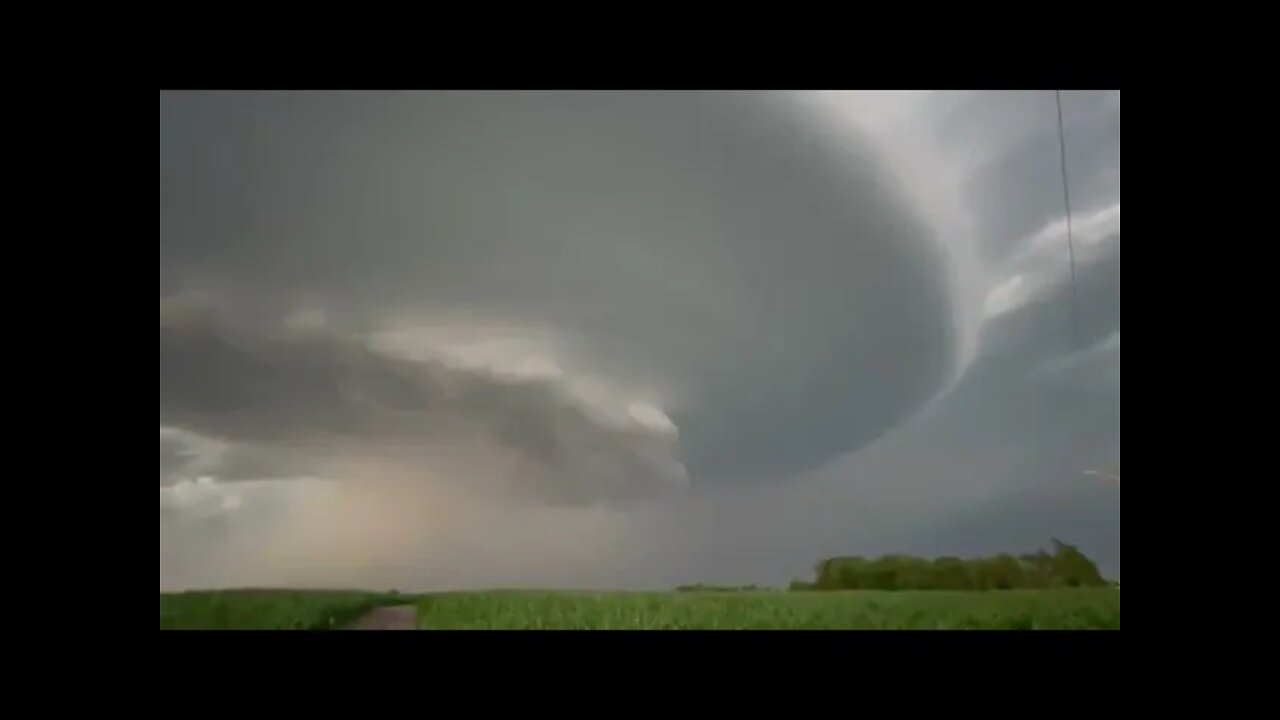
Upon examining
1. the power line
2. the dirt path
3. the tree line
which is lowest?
the dirt path

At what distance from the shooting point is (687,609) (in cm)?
260

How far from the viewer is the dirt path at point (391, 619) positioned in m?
2.60

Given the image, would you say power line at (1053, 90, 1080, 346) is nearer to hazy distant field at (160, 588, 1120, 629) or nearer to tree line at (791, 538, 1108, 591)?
tree line at (791, 538, 1108, 591)

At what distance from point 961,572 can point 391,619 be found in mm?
1733

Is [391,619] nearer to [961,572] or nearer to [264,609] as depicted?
[264,609]

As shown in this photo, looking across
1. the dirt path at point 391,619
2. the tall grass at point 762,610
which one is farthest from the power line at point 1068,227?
the dirt path at point 391,619

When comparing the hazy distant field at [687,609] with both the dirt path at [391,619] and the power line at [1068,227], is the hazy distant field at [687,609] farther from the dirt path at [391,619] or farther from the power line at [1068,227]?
the power line at [1068,227]

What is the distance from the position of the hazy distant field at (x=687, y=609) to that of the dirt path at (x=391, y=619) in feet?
0.09

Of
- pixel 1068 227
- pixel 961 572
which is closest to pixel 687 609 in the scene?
pixel 961 572

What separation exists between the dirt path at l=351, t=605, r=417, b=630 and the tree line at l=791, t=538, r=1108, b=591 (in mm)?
1152

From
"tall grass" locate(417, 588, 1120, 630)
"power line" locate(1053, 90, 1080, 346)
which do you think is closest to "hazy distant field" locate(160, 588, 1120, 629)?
"tall grass" locate(417, 588, 1120, 630)

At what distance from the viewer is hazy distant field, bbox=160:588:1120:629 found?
2.59 m
